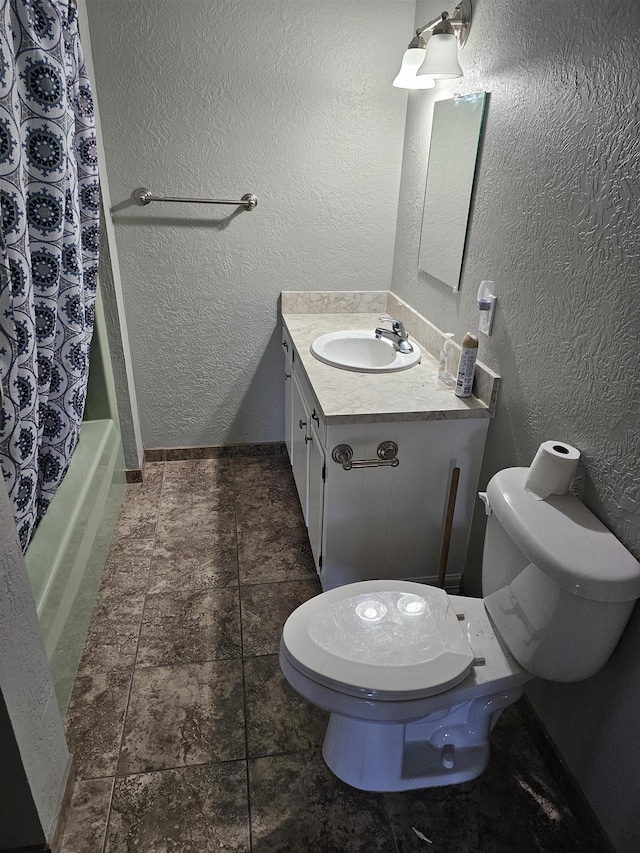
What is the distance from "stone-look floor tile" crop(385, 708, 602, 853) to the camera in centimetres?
137

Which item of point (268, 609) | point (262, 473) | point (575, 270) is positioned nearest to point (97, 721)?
point (268, 609)

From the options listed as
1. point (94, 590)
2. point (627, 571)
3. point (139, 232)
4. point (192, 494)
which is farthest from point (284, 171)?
point (627, 571)

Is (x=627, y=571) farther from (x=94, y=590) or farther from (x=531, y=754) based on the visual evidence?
(x=94, y=590)

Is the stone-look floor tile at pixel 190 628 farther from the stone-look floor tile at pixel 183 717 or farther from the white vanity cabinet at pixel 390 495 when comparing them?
the white vanity cabinet at pixel 390 495

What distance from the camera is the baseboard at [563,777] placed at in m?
1.33

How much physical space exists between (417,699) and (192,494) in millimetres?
1674

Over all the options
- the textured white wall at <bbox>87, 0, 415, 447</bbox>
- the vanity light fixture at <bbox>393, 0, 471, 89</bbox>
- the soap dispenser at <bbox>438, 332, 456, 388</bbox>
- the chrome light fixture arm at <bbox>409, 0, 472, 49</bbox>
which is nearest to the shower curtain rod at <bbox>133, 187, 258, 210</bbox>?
the textured white wall at <bbox>87, 0, 415, 447</bbox>

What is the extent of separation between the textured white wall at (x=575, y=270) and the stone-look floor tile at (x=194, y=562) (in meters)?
1.08

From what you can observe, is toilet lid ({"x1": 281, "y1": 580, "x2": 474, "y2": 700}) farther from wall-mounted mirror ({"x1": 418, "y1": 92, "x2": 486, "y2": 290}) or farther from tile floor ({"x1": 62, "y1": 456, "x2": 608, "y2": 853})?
wall-mounted mirror ({"x1": 418, "y1": 92, "x2": 486, "y2": 290})

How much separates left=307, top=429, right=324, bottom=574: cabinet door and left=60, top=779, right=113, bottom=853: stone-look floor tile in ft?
3.00

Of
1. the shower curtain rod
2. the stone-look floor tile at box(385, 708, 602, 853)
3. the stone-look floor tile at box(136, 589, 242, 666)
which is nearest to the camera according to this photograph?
the stone-look floor tile at box(385, 708, 602, 853)

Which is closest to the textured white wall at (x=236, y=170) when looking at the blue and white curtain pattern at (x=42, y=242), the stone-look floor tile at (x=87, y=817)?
the blue and white curtain pattern at (x=42, y=242)

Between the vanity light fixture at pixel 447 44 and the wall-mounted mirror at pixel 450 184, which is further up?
the vanity light fixture at pixel 447 44

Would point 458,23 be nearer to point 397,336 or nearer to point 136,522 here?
point 397,336
